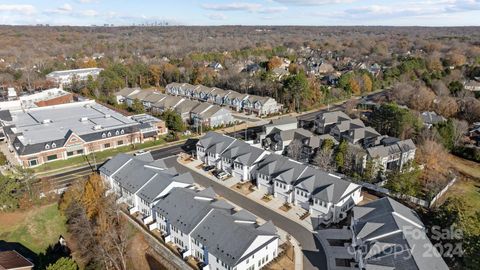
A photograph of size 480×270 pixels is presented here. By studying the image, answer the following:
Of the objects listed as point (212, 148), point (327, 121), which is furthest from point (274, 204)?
point (327, 121)

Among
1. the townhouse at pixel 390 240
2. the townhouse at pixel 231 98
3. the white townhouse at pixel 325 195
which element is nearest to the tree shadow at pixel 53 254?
the white townhouse at pixel 325 195

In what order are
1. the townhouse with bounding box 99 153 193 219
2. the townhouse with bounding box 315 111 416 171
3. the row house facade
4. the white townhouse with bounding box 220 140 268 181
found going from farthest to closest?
the townhouse with bounding box 315 111 416 171
the white townhouse with bounding box 220 140 268 181
the townhouse with bounding box 99 153 193 219
the row house facade

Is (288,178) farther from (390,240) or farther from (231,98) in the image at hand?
(231,98)

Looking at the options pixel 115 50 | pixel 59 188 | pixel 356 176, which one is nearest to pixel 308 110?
pixel 356 176

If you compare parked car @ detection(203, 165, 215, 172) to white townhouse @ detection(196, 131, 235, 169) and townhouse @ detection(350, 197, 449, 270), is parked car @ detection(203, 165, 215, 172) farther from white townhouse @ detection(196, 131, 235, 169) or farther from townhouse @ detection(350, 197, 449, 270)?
townhouse @ detection(350, 197, 449, 270)

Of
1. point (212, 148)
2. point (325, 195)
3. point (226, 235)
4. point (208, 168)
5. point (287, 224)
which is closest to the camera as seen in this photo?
point (226, 235)

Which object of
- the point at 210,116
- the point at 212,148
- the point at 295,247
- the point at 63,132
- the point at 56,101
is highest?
the point at 212,148

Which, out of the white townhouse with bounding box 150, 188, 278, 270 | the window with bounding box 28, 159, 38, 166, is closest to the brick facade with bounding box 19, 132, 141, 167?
the window with bounding box 28, 159, 38, 166
